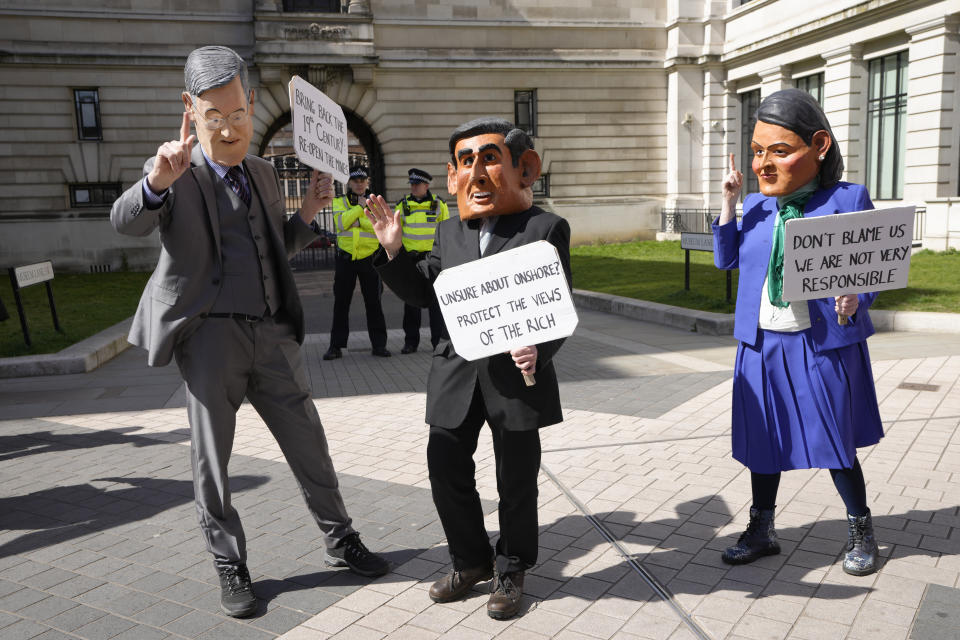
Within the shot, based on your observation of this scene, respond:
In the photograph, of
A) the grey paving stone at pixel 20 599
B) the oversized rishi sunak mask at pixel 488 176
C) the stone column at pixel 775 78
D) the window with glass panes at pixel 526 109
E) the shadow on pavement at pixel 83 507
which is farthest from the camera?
the window with glass panes at pixel 526 109

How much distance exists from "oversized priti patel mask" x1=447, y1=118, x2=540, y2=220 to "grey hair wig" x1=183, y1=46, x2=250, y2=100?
0.93m

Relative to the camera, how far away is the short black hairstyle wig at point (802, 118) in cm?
345

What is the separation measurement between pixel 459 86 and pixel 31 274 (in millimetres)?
18770

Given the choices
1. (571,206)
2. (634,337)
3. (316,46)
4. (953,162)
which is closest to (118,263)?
(316,46)

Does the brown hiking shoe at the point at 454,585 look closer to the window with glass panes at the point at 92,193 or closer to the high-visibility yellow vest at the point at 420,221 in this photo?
the high-visibility yellow vest at the point at 420,221

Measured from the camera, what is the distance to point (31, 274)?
10289mm

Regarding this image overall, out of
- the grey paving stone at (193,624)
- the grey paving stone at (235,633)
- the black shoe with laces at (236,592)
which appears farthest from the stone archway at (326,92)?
the grey paving stone at (235,633)

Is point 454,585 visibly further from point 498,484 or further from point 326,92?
point 326,92

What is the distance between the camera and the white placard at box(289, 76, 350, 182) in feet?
11.5

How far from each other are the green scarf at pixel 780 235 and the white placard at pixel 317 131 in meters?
1.90

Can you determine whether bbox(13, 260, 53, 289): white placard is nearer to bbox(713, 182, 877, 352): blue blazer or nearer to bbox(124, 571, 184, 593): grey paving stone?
bbox(124, 571, 184, 593): grey paving stone

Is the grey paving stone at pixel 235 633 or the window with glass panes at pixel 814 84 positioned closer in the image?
the grey paving stone at pixel 235 633

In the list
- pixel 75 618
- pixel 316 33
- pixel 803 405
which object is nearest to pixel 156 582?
pixel 75 618

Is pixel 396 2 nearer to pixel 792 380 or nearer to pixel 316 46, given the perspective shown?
pixel 316 46
